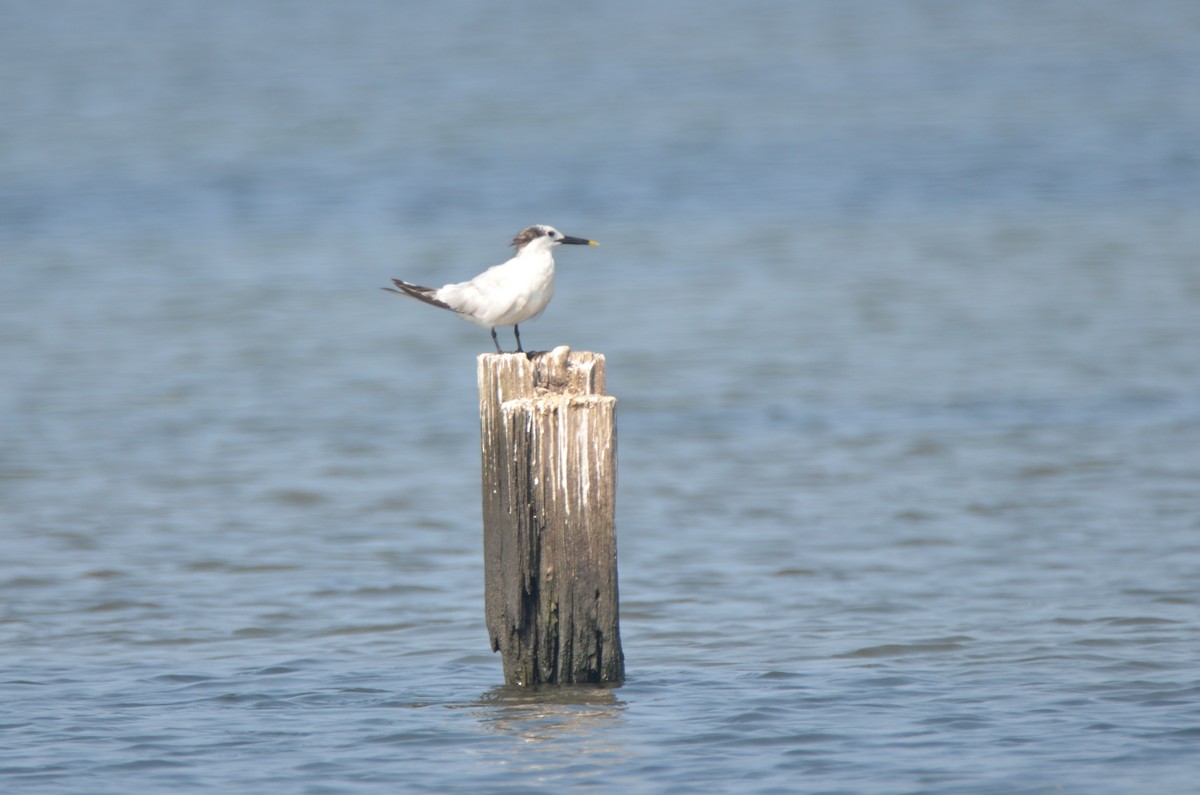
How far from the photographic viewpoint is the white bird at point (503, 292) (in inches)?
265

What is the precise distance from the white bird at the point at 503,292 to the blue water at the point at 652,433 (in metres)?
1.51

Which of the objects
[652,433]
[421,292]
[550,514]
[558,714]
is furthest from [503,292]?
[652,433]

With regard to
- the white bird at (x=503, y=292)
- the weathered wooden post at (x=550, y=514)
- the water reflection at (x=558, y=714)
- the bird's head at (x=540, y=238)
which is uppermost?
the bird's head at (x=540, y=238)

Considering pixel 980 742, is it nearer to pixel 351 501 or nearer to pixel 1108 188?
pixel 351 501

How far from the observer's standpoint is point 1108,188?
2306 cm

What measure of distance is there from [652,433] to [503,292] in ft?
19.8

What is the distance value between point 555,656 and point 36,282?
46.7 ft

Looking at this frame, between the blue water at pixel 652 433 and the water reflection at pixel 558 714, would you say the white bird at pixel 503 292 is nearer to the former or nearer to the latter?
the water reflection at pixel 558 714

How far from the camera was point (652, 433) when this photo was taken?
500 inches

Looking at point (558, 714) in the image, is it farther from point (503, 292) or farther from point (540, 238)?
point (540, 238)

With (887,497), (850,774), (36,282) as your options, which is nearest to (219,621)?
(850,774)

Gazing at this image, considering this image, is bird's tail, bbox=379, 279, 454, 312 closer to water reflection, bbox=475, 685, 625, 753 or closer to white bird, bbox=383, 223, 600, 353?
white bird, bbox=383, 223, 600, 353

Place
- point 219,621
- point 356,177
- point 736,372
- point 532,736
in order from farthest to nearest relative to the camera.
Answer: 1. point 356,177
2. point 736,372
3. point 219,621
4. point 532,736

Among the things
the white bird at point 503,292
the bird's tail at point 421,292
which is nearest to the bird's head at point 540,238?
the white bird at point 503,292
